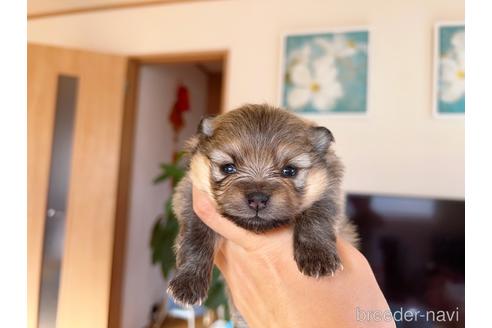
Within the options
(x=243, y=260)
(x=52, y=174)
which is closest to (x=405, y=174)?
(x=243, y=260)

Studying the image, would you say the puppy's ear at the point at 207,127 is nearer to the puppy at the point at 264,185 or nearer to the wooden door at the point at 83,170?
the puppy at the point at 264,185

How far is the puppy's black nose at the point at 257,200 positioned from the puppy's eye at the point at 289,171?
15 centimetres

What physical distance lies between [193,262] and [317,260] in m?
0.45

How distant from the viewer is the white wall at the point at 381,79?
2990 mm

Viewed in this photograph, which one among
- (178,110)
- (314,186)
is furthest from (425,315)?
(178,110)

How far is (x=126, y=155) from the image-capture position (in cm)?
404

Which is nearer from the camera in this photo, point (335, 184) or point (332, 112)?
point (335, 184)

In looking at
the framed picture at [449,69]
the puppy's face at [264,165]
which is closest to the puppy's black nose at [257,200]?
the puppy's face at [264,165]

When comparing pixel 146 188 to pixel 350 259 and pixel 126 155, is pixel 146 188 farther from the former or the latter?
pixel 350 259

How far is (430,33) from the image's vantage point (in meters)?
3.06

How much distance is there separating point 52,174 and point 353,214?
2802mm

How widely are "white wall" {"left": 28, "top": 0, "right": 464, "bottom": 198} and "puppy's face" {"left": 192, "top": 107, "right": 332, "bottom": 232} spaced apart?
2.00 metres

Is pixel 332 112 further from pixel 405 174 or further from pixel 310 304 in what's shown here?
pixel 310 304

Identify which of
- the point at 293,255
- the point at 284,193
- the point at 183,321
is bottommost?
the point at 183,321
